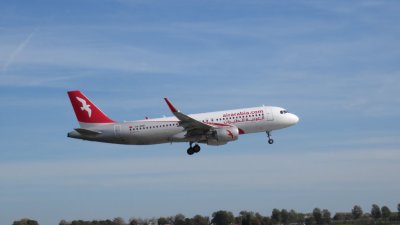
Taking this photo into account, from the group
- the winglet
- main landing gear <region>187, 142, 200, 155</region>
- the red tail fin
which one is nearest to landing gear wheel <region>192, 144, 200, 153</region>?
main landing gear <region>187, 142, 200, 155</region>

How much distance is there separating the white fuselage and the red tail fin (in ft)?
6.41

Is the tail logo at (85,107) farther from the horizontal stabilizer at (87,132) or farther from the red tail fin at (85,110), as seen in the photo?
the horizontal stabilizer at (87,132)

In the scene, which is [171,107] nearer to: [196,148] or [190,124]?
[190,124]

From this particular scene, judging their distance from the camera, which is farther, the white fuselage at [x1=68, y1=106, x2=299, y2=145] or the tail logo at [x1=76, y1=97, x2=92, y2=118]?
the tail logo at [x1=76, y1=97, x2=92, y2=118]

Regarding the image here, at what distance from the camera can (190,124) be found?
108 m

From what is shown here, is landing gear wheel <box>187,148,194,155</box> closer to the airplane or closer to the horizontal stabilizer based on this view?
the airplane

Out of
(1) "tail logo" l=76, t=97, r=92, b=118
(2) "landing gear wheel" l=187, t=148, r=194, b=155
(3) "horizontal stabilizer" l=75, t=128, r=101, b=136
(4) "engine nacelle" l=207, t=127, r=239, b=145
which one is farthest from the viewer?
(1) "tail logo" l=76, t=97, r=92, b=118

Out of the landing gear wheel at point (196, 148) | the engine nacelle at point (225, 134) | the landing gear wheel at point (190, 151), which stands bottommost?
the landing gear wheel at point (190, 151)

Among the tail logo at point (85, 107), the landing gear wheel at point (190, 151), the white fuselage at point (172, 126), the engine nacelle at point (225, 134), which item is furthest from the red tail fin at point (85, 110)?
the engine nacelle at point (225, 134)

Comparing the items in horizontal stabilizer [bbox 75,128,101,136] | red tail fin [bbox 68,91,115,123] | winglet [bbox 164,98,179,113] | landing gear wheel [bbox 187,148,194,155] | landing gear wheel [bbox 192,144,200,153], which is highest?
red tail fin [bbox 68,91,115,123]

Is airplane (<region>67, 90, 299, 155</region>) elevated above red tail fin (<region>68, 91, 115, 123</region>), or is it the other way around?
red tail fin (<region>68, 91, 115, 123</region>)

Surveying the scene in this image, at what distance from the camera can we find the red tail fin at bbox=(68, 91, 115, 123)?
11388 cm

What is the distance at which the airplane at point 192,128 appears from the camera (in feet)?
359

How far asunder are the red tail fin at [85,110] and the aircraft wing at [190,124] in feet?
40.5
